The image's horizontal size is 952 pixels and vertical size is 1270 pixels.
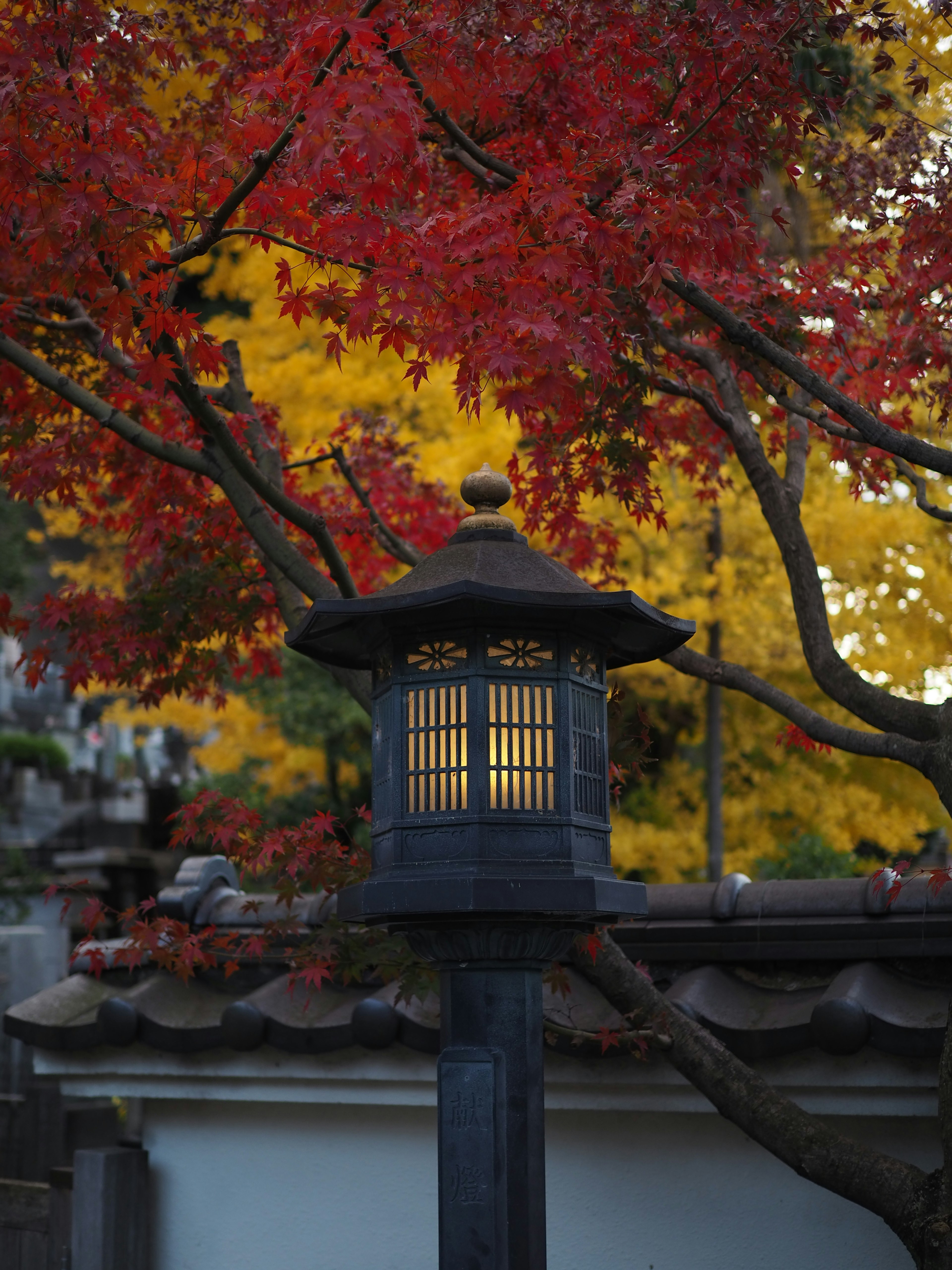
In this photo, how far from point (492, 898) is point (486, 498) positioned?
139 cm

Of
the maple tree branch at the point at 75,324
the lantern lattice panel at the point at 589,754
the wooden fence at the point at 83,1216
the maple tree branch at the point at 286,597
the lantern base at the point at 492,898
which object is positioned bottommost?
the wooden fence at the point at 83,1216

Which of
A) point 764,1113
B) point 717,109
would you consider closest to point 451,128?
point 717,109

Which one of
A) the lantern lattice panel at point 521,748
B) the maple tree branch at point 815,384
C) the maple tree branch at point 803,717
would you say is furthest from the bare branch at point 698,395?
the lantern lattice panel at point 521,748

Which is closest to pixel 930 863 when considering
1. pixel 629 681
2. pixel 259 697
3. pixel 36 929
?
pixel 629 681

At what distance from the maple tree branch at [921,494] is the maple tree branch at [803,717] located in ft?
3.04

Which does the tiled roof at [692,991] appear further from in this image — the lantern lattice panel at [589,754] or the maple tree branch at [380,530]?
the maple tree branch at [380,530]

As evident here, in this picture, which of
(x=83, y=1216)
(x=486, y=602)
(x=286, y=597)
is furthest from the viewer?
(x=83, y=1216)

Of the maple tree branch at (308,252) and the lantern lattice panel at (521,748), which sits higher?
the maple tree branch at (308,252)

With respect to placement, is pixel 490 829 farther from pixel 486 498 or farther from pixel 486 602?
pixel 486 498

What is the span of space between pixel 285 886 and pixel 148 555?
2999 mm

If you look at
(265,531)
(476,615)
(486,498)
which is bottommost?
(476,615)

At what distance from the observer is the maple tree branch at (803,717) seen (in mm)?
4230

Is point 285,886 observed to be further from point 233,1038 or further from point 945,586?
point 945,586

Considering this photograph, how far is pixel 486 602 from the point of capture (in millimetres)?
3568
